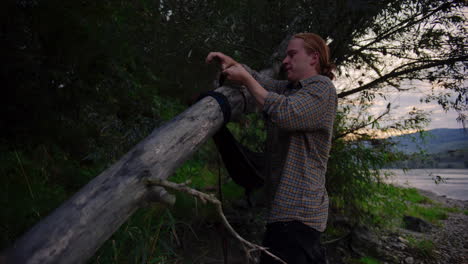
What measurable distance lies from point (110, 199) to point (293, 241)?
102 cm

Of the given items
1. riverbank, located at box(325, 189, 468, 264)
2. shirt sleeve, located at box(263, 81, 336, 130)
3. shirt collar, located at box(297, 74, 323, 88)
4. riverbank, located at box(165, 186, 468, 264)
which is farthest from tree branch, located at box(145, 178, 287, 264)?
riverbank, located at box(325, 189, 468, 264)

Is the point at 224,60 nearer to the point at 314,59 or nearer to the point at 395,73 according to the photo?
the point at 314,59

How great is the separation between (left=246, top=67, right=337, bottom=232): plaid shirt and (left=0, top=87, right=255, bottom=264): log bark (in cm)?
48

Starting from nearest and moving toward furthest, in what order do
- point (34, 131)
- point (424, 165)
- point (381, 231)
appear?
point (34, 131) → point (424, 165) → point (381, 231)

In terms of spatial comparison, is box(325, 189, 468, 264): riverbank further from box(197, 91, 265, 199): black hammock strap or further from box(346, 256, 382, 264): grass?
box(197, 91, 265, 199): black hammock strap

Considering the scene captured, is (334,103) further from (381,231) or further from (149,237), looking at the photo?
(381,231)

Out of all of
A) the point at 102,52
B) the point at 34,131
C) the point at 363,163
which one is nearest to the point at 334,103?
the point at 102,52

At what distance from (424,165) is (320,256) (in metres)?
3.76

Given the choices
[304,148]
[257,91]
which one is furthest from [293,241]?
[257,91]

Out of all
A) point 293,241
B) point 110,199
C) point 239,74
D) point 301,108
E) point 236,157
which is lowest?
point 293,241

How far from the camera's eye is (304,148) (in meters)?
1.70

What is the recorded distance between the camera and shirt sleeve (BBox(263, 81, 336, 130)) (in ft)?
5.08

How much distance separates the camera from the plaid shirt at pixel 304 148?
157 cm

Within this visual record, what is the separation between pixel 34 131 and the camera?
236cm
